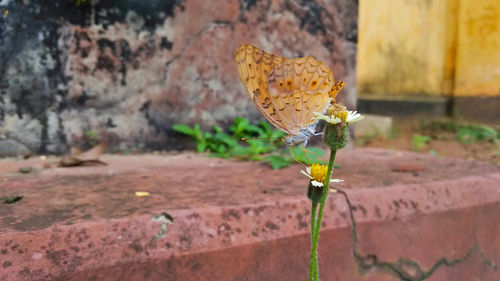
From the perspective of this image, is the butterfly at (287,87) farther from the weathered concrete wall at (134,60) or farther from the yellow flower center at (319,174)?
the weathered concrete wall at (134,60)

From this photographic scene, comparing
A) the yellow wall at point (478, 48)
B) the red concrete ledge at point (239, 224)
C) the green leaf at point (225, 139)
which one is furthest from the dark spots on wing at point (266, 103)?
the yellow wall at point (478, 48)

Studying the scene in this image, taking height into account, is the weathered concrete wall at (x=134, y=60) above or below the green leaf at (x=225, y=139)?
above

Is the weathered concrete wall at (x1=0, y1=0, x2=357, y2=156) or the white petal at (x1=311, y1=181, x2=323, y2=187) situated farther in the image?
the weathered concrete wall at (x1=0, y1=0, x2=357, y2=156)

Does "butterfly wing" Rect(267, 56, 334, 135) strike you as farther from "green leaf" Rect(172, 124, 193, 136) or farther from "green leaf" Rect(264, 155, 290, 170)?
"green leaf" Rect(172, 124, 193, 136)

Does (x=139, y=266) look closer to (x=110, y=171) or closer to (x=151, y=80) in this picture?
(x=110, y=171)

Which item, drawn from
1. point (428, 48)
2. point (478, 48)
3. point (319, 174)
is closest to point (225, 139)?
point (319, 174)

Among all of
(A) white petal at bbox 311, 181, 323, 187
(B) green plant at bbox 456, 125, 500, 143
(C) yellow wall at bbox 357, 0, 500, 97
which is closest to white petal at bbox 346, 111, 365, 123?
(A) white petal at bbox 311, 181, 323, 187
